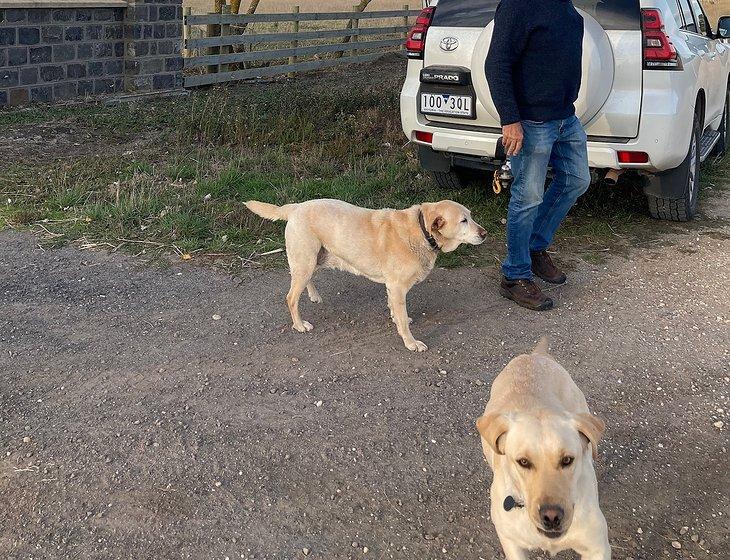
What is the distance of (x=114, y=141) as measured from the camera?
8.66 metres

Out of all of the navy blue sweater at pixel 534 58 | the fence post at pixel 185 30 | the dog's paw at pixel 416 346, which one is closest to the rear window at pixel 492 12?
the navy blue sweater at pixel 534 58

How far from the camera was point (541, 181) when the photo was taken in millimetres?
4484

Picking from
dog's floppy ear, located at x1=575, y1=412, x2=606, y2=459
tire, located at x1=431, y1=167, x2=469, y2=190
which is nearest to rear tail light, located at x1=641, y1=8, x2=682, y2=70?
tire, located at x1=431, y1=167, x2=469, y2=190

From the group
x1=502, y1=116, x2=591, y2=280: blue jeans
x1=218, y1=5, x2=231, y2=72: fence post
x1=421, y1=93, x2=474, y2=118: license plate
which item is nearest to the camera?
x1=502, y1=116, x2=591, y2=280: blue jeans

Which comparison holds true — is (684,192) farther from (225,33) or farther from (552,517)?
(225,33)

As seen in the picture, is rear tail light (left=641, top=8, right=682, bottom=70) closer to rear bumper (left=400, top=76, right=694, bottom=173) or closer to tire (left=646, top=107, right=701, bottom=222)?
rear bumper (left=400, top=76, right=694, bottom=173)

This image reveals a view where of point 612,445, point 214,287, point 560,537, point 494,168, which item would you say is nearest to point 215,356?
point 214,287

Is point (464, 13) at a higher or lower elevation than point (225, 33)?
higher

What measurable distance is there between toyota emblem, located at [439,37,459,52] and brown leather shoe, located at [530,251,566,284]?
1699mm

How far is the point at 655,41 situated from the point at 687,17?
1.43m

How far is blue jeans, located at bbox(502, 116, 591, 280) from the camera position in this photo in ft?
14.5

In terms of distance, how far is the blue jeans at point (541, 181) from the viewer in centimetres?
441

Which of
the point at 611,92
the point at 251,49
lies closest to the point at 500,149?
the point at 611,92

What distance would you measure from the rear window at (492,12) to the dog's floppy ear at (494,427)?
3.81 meters
